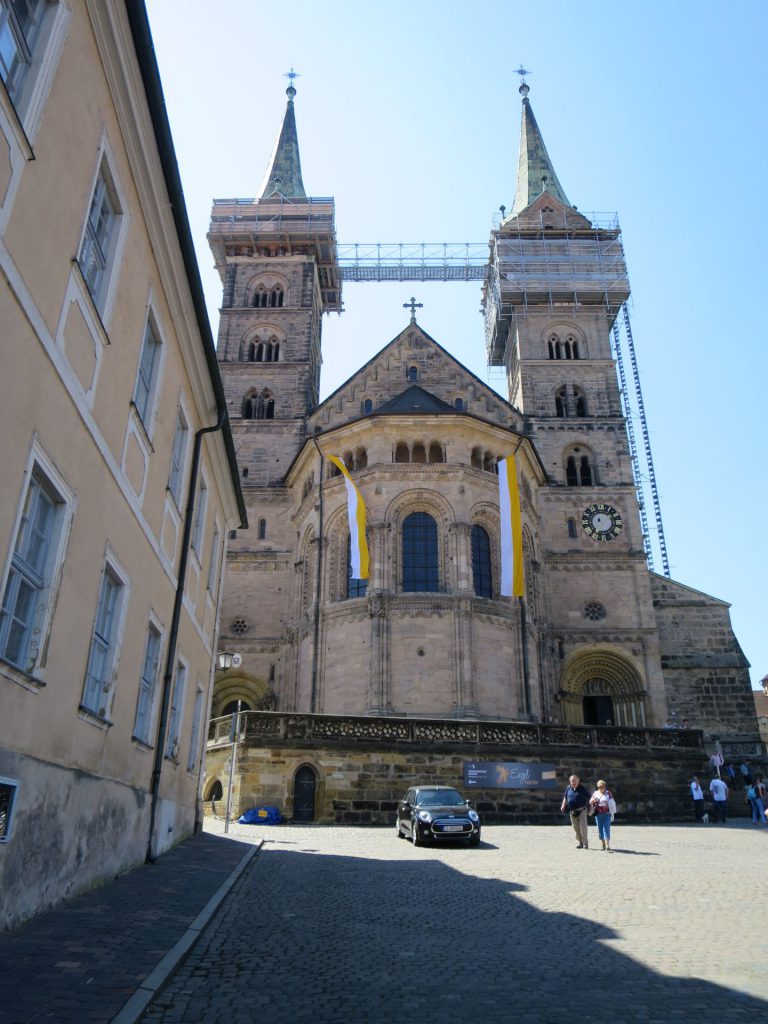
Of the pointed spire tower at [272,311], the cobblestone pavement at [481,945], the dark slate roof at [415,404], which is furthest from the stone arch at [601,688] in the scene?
the cobblestone pavement at [481,945]

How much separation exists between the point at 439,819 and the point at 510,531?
48.6 ft

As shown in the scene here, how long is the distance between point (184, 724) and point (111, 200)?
9349 mm

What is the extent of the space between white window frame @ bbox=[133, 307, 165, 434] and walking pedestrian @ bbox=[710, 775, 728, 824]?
21.0m

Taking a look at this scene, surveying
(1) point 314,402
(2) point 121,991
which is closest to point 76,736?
(2) point 121,991

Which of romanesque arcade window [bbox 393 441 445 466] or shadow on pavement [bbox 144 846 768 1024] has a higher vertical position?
romanesque arcade window [bbox 393 441 445 466]

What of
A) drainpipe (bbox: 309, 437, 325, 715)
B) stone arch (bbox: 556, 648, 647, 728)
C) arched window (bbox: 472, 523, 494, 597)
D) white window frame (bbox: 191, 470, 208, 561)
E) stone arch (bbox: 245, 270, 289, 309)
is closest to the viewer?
white window frame (bbox: 191, 470, 208, 561)

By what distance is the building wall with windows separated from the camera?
6355mm

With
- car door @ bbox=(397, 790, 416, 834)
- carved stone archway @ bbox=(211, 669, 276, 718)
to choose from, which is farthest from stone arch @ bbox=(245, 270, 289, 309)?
car door @ bbox=(397, 790, 416, 834)

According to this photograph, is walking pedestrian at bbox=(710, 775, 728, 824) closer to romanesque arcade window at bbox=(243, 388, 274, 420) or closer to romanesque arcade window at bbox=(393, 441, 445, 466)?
romanesque arcade window at bbox=(393, 441, 445, 466)

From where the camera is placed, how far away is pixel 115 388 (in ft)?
29.8

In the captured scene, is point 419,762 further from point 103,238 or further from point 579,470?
point 579,470

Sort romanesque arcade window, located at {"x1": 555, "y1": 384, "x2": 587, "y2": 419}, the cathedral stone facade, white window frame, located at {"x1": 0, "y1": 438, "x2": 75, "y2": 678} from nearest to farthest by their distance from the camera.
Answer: white window frame, located at {"x1": 0, "y1": 438, "x2": 75, "y2": 678} < the cathedral stone facade < romanesque arcade window, located at {"x1": 555, "y1": 384, "x2": 587, "y2": 419}

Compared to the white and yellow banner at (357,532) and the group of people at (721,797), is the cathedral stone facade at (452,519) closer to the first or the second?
the white and yellow banner at (357,532)

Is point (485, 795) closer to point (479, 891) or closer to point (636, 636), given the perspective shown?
point (479, 891)
